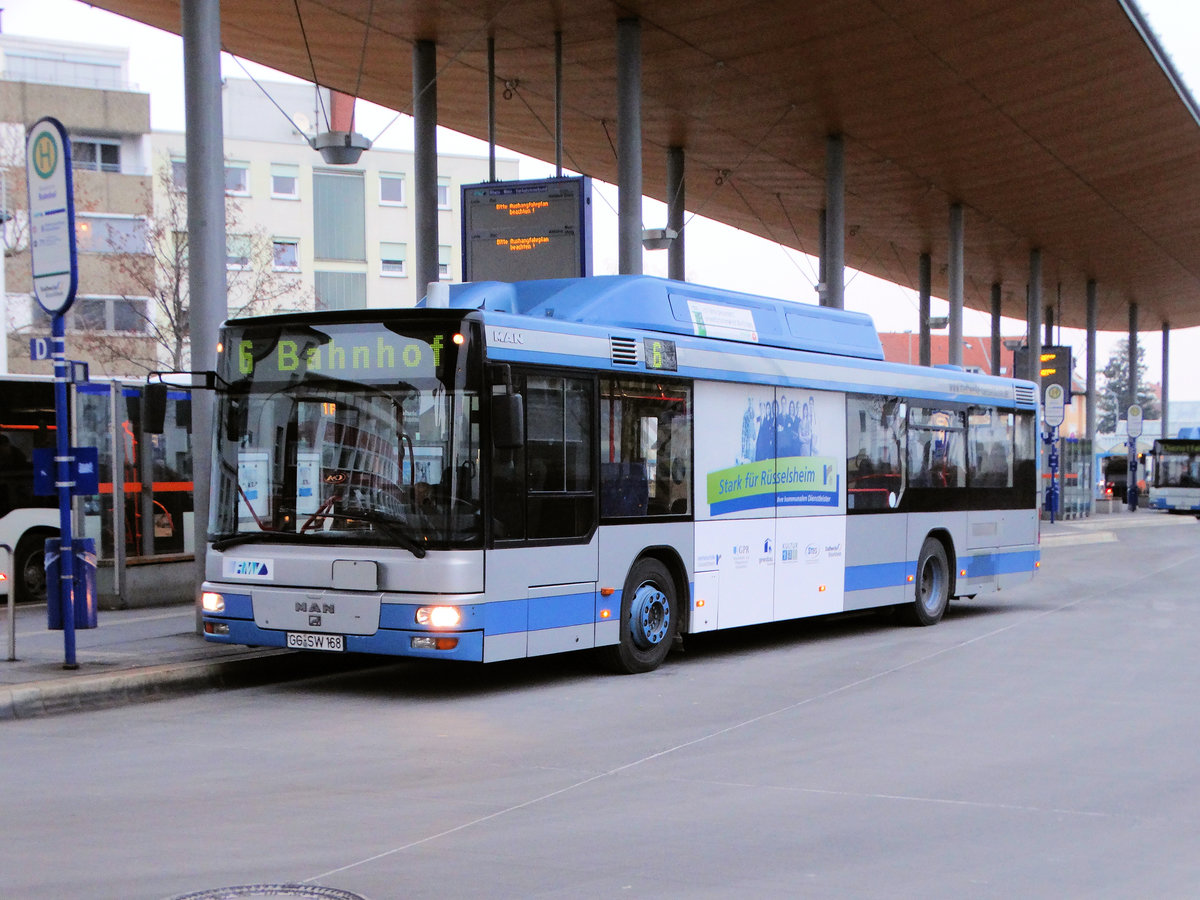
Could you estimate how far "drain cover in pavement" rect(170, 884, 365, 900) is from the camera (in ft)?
17.5

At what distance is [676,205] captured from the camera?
32.6 m

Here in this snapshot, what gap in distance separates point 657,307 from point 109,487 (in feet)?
23.3

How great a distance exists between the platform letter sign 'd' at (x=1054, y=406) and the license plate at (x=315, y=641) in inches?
1293

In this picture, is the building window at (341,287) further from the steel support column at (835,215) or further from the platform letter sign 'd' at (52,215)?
the platform letter sign 'd' at (52,215)

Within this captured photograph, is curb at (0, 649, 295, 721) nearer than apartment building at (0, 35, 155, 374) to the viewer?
Yes

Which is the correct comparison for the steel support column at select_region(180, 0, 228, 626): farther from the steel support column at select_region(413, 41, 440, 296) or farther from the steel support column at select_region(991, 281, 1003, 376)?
the steel support column at select_region(991, 281, 1003, 376)

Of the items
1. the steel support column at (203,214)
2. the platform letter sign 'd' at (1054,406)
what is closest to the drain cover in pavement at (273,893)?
the steel support column at (203,214)

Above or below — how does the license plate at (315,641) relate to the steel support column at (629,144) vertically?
below

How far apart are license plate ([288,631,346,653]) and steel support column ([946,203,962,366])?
27.6 metres

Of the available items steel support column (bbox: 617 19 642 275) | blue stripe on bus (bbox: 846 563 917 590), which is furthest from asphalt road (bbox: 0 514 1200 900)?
steel support column (bbox: 617 19 642 275)

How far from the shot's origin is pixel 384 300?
70312 millimetres

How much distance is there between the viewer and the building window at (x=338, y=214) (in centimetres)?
6669

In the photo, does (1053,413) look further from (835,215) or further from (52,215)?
(52,215)

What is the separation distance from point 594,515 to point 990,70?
668 inches
